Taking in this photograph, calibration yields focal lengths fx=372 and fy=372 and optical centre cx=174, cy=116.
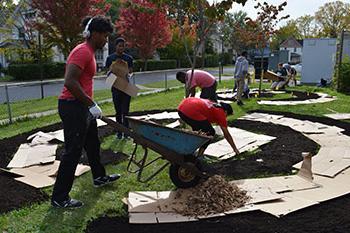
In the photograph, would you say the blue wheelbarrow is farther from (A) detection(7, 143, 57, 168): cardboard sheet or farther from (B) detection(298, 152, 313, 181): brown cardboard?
(A) detection(7, 143, 57, 168): cardboard sheet

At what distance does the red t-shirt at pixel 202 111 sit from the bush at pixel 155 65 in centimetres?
2766

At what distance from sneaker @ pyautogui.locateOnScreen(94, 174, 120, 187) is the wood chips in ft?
2.89

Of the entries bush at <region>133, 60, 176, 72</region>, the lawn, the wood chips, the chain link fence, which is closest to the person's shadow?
the lawn

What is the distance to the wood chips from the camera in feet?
12.4

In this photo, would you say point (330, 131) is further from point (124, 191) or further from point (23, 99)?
point (23, 99)

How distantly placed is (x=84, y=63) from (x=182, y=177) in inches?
66.4

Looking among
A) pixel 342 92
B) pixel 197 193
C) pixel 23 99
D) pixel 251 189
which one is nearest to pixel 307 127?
pixel 251 189

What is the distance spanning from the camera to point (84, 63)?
3650mm

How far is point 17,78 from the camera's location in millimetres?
25422

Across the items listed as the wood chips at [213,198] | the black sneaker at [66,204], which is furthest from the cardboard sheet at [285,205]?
the black sneaker at [66,204]

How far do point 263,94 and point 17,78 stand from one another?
18319 mm

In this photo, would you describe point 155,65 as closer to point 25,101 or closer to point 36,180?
point 25,101

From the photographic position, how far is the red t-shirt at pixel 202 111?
183 inches

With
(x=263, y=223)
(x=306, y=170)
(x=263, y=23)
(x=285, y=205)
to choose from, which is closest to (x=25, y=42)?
(x=263, y=23)
